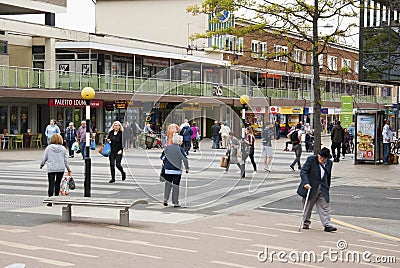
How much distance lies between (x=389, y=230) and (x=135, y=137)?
30.9 ft

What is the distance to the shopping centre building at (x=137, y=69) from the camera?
69.7ft

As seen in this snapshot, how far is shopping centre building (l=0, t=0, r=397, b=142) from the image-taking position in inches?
837

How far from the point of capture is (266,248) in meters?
10.8

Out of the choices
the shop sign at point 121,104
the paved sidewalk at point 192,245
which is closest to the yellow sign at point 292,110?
the shop sign at point 121,104

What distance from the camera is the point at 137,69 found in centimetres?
5066

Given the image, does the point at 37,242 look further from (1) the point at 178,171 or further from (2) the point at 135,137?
(2) the point at 135,137

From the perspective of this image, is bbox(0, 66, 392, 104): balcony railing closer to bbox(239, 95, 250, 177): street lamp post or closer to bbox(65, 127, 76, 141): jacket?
bbox(239, 95, 250, 177): street lamp post

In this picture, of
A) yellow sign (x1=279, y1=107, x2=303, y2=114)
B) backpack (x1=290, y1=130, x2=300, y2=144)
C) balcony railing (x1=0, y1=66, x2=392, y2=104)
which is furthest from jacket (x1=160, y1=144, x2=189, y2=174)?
yellow sign (x1=279, y1=107, x2=303, y2=114)

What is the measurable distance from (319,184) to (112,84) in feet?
104

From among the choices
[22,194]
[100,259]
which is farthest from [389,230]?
[22,194]

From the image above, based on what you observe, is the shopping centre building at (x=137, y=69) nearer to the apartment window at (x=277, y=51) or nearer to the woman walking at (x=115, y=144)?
the apartment window at (x=277, y=51)

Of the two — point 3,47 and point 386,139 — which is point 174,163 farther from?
point 3,47

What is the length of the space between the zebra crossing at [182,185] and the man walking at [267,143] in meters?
0.31

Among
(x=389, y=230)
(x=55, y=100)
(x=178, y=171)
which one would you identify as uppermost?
(x=55, y=100)
